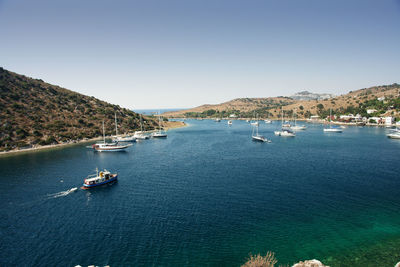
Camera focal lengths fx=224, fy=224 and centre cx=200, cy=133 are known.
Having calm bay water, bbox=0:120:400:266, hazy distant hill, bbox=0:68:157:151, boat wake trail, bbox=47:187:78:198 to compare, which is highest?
hazy distant hill, bbox=0:68:157:151

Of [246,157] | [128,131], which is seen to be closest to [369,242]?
[246,157]

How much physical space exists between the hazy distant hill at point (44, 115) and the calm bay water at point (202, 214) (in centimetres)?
3584

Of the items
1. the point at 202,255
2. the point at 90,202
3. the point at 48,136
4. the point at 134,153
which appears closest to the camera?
the point at 202,255

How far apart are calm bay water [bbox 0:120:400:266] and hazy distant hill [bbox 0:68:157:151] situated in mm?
35840

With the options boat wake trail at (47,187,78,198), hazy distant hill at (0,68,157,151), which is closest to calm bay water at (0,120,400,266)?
boat wake trail at (47,187,78,198)

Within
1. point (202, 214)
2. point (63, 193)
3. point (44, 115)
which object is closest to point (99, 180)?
point (63, 193)

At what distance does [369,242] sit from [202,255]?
2128 centimetres

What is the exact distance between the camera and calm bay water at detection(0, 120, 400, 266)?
86.7 feet

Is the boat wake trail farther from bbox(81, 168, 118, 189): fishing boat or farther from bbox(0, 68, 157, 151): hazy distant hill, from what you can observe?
bbox(0, 68, 157, 151): hazy distant hill

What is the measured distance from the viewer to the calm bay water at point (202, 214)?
26422mm

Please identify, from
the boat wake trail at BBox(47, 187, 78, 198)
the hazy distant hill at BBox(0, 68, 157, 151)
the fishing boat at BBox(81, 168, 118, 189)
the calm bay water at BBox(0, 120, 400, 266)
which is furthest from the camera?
the hazy distant hill at BBox(0, 68, 157, 151)

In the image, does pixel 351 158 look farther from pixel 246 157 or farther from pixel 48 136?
pixel 48 136

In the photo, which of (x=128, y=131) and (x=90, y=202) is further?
(x=128, y=131)

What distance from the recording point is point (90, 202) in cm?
4134
